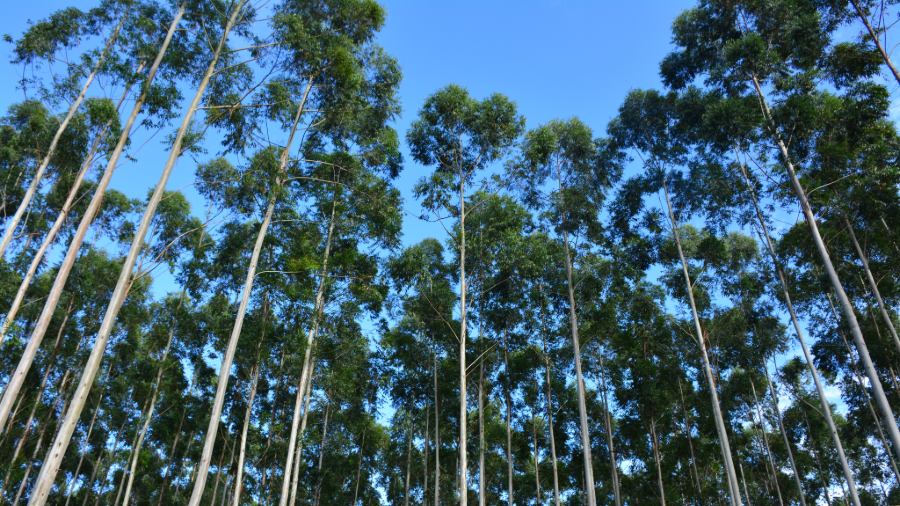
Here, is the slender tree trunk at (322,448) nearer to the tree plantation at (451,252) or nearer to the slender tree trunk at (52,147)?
the tree plantation at (451,252)

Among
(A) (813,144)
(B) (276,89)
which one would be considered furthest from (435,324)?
(A) (813,144)

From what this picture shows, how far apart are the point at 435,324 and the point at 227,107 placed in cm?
885

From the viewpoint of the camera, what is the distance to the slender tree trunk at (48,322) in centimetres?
513

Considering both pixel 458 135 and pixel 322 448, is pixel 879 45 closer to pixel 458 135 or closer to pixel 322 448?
pixel 458 135

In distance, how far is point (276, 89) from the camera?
30.7ft

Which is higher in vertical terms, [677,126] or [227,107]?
[677,126]

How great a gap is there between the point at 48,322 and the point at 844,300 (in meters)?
12.7

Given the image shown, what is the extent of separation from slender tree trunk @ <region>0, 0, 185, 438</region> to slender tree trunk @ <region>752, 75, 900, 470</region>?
11.0 metres

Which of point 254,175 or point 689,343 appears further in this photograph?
point 689,343

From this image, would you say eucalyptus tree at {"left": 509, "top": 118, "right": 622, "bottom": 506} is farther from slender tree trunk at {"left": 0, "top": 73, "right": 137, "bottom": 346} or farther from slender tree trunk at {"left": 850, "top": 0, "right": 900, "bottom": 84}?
slender tree trunk at {"left": 0, "top": 73, "right": 137, "bottom": 346}

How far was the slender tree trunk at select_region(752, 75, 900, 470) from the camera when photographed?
677 cm

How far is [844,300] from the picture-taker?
764cm

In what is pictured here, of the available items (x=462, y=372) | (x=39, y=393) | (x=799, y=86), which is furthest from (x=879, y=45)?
(x=39, y=393)

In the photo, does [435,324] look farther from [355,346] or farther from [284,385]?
[284,385]
